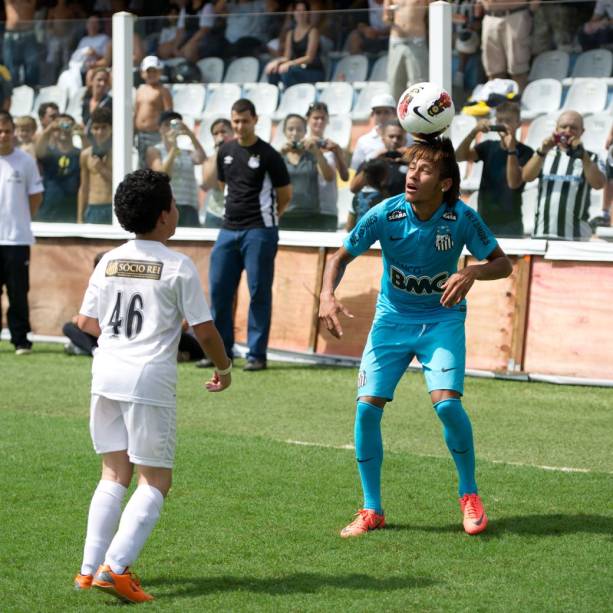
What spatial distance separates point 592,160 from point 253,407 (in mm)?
3606

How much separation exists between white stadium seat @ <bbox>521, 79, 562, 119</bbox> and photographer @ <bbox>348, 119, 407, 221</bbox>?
3.77 ft

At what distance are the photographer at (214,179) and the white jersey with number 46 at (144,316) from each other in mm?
7090

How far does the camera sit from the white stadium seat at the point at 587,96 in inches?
409

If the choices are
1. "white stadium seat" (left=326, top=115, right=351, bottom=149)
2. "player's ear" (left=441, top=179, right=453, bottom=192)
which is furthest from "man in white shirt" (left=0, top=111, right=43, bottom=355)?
"player's ear" (left=441, top=179, right=453, bottom=192)

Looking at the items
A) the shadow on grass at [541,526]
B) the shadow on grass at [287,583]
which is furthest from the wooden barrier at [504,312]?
the shadow on grass at [287,583]

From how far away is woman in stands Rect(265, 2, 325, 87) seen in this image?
11.5 meters

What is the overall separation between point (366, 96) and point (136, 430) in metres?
7.06

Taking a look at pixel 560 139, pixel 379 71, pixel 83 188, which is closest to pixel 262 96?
pixel 379 71

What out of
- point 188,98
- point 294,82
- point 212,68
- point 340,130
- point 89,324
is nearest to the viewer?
point 89,324

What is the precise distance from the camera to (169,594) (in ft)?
16.1

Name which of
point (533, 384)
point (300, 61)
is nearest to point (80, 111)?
point (300, 61)

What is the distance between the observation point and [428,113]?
6234 mm

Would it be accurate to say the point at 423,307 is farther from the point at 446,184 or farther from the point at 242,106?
the point at 242,106

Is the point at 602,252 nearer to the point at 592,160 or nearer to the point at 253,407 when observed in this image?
the point at 592,160
